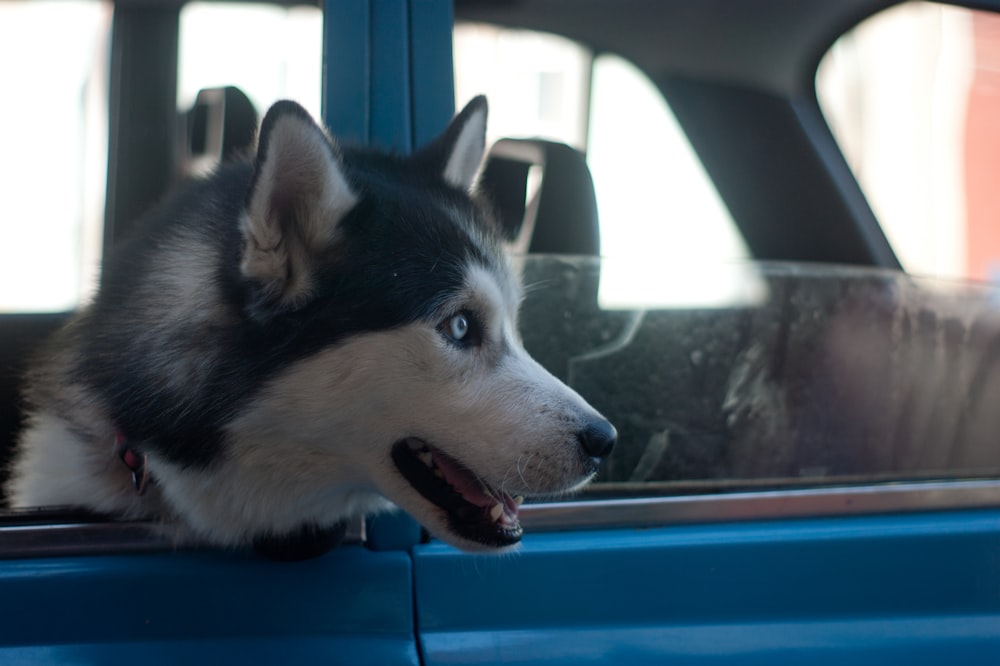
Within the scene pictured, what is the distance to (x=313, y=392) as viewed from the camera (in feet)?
5.26

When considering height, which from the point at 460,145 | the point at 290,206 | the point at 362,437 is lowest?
the point at 362,437

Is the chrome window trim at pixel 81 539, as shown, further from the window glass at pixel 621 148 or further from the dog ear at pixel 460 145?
the window glass at pixel 621 148

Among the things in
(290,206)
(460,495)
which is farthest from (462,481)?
(290,206)

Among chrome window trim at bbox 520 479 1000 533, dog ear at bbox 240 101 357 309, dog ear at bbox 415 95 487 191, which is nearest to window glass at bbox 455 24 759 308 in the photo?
dog ear at bbox 415 95 487 191

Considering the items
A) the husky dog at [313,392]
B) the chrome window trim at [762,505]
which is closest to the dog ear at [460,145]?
the husky dog at [313,392]

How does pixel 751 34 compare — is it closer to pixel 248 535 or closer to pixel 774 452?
pixel 774 452

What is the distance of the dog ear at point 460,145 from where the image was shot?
1.71 metres

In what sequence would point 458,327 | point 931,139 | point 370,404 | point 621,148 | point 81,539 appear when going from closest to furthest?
point 81,539 → point 370,404 → point 458,327 → point 621,148 → point 931,139

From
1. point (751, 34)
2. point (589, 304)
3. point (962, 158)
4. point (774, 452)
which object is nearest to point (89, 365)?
point (589, 304)

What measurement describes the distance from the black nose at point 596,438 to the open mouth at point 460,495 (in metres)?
0.15

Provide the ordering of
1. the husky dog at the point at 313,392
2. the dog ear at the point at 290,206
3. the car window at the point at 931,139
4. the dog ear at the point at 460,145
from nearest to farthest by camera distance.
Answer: the dog ear at the point at 290,206 → the husky dog at the point at 313,392 → the dog ear at the point at 460,145 → the car window at the point at 931,139

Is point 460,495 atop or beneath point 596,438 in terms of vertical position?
beneath

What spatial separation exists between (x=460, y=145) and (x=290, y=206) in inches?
14.0

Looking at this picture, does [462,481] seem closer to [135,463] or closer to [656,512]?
[656,512]
